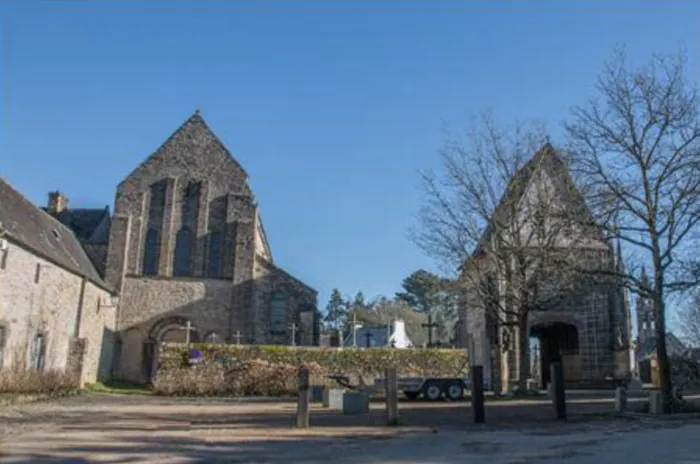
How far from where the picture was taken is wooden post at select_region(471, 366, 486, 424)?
14242 millimetres

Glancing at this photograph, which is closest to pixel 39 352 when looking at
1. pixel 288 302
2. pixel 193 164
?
pixel 288 302

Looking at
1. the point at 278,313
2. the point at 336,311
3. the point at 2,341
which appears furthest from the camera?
the point at 336,311

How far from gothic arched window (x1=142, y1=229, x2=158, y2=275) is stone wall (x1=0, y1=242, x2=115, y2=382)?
11.3 ft

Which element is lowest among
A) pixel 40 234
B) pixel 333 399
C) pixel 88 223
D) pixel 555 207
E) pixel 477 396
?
pixel 333 399

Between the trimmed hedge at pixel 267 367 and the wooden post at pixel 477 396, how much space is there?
15.1 metres

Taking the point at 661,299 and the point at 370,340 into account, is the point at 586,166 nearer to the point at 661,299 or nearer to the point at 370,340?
the point at 661,299

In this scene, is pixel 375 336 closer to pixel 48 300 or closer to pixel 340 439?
pixel 48 300

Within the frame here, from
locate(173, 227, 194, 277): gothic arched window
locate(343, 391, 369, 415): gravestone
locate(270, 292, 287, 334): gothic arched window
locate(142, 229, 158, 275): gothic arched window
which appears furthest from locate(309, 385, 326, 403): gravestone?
locate(142, 229, 158, 275): gothic arched window

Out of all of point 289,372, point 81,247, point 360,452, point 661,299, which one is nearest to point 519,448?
point 360,452

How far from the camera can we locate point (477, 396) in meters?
14.3

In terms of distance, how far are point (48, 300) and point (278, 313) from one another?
13.4 meters

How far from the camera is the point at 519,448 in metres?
9.81

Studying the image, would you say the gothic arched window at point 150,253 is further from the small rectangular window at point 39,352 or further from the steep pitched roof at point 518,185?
the steep pitched roof at point 518,185

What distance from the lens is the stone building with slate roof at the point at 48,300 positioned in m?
25.7
